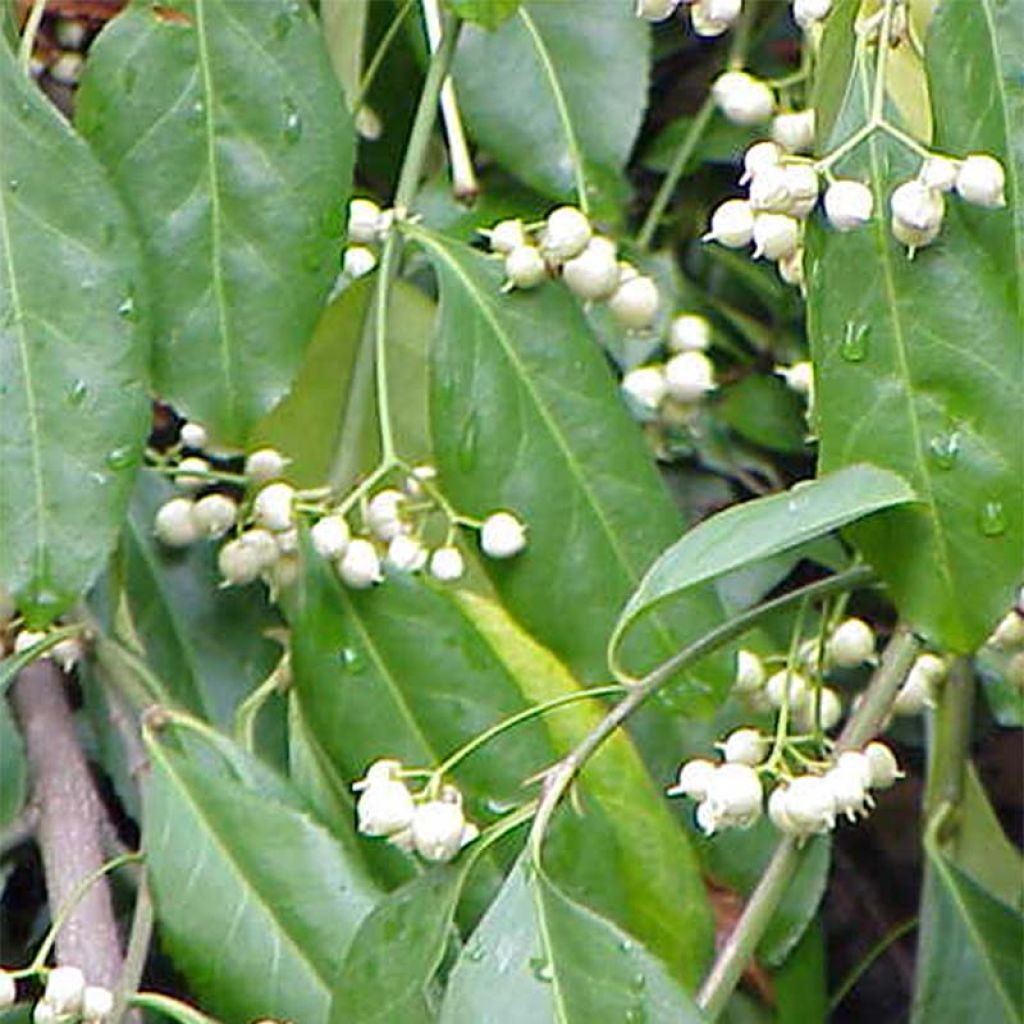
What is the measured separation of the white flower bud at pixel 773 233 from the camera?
1002mm

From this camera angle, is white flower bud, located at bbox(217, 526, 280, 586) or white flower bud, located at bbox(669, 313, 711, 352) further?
white flower bud, located at bbox(669, 313, 711, 352)

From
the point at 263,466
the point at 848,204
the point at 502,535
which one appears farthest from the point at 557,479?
the point at 848,204

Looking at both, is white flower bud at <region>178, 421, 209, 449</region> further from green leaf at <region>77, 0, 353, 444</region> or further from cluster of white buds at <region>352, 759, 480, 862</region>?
cluster of white buds at <region>352, 759, 480, 862</region>

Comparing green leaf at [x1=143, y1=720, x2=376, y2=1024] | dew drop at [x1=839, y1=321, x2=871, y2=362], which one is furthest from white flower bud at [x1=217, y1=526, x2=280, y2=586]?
dew drop at [x1=839, y1=321, x2=871, y2=362]

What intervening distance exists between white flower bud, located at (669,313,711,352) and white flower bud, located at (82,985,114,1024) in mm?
488

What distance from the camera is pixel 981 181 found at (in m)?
0.95

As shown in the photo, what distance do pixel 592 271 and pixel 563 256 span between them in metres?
0.02

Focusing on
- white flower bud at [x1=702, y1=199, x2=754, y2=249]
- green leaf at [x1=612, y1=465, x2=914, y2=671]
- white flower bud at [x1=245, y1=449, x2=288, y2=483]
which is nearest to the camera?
green leaf at [x1=612, y1=465, x2=914, y2=671]

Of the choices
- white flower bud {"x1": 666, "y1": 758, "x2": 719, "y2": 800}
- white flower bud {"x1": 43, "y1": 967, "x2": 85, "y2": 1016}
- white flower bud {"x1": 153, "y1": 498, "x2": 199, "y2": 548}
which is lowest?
white flower bud {"x1": 43, "y1": 967, "x2": 85, "y2": 1016}

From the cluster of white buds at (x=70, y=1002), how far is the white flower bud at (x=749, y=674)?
0.33m

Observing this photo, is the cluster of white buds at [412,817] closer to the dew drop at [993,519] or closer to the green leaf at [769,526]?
the green leaf at [769,526]

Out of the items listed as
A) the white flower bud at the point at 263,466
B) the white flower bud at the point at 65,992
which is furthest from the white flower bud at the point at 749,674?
the white flower bud at the point at 65,992

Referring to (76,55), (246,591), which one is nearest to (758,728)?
(246,591)

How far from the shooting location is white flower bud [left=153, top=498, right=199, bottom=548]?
128cm
